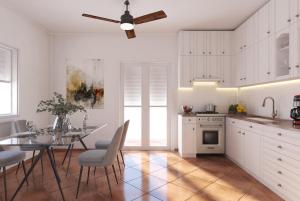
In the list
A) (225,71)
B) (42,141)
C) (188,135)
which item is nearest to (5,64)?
(42,141)

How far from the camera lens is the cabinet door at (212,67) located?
443cm

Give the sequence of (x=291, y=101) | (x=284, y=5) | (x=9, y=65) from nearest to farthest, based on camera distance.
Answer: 1. (x=284, y=5)
2. (x=291, y=101)
3. (x=9, y=65)

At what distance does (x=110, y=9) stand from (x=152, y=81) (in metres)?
1.87

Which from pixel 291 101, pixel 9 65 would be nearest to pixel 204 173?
pixel 291 101

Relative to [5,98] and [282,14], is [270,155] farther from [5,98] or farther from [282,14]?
[5,98]

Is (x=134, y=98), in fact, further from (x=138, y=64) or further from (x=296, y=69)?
(x=296, y=69)

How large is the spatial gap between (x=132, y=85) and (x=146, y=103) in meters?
0.54

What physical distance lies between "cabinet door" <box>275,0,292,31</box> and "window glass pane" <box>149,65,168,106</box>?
2.44 m

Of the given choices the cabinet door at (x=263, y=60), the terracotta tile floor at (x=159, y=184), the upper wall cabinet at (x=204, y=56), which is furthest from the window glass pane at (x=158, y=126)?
the cabinet door at (x=263, y=60)

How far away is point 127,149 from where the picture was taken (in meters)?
4.76

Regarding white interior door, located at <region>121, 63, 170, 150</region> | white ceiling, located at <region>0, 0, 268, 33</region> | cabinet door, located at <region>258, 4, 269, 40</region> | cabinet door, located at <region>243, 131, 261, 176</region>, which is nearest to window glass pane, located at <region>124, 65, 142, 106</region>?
white interior door, located at <region>121, 63, 170, 150</region>

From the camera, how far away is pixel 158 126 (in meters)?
4.80

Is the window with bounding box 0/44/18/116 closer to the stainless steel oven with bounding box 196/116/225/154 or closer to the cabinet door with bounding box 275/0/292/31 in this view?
the stainless steel oven with bounding box 196/116/225/154

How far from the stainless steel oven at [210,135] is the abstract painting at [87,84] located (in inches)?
91.9
